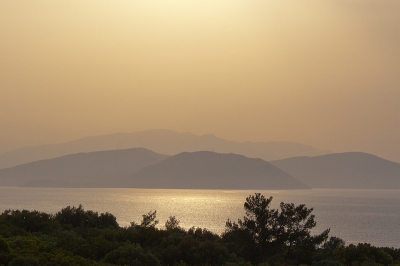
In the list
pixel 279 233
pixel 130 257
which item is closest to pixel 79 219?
pixel 279 233

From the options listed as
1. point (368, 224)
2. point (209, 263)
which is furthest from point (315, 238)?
point (368, 224)

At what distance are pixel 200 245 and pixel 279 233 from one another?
21.7 feet

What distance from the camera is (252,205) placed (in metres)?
34.8

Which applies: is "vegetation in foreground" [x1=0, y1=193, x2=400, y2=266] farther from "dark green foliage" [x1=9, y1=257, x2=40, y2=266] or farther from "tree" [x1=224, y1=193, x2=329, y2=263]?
"dark green foliage" [x1=9, y1=257, x2=40, y2=266]

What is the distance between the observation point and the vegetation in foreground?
2659 cm

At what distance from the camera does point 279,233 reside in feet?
111

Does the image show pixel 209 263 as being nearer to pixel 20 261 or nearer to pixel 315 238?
pixel 315 238

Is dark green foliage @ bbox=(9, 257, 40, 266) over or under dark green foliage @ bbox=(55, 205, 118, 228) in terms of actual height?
under

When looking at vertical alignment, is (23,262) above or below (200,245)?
below

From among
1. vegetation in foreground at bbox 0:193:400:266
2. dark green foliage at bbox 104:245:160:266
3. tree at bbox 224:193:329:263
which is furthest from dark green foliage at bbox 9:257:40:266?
tree at bbox 224:193:329:263

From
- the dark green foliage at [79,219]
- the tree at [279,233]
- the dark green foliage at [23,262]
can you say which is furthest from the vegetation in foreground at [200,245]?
the dark green foliage at [79,219]

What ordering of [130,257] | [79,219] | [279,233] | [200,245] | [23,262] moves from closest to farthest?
[23,262], [130,257], [200,245], [279,233], [79,219]

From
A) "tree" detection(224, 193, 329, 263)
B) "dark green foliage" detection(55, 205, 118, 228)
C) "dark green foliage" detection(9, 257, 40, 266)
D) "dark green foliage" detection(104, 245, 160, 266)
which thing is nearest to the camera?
"dark green foliage" detection(9, 257, 40, 266)

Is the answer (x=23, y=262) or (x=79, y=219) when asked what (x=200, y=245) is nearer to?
(x=23, y=262)
